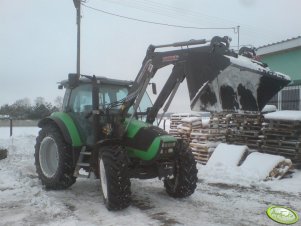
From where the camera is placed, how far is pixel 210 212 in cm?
591

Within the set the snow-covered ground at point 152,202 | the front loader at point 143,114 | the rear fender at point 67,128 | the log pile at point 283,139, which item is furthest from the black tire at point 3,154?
the log pile at point 283,139

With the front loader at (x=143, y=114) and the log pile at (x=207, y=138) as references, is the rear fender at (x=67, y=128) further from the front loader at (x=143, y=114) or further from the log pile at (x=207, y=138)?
the log pile at (x=207, y=138)

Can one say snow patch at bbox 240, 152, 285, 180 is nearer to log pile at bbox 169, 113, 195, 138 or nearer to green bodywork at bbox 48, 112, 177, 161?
green bodywork at bbox 48, 112, 177, 161

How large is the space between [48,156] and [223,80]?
409cm

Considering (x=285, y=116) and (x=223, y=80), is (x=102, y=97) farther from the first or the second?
(x=285, y=116)

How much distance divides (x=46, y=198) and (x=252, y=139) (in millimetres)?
6403

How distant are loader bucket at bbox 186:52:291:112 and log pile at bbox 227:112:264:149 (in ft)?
13.8

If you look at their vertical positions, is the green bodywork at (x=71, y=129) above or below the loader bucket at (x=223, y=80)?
below

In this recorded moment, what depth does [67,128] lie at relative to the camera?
7289 mm

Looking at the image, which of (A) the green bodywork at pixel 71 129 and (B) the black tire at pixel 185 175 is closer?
(B) the black tire at pixel 185 175

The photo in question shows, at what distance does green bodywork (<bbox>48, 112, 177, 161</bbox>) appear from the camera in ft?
20.4

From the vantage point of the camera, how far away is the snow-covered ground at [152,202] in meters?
5.51

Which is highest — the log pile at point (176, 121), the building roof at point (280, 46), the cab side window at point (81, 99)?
the building roof at point (280, 46)

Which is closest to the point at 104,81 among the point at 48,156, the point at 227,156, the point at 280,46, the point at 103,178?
the point at 103,178
